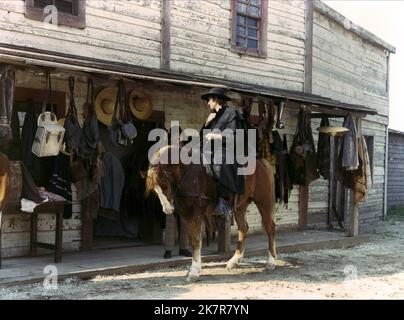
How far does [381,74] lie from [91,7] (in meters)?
12.1

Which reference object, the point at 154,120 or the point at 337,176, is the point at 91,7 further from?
the point at 337,176

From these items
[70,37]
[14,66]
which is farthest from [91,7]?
[14,66]

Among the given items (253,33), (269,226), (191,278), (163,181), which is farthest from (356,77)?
(163,181)

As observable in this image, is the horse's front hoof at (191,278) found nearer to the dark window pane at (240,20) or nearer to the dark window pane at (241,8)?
the dark window pane at (240,20)

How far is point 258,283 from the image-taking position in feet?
24.6

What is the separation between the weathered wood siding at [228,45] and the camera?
10836 millimetres

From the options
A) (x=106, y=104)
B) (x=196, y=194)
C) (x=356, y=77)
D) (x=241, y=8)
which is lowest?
(x=196, y=194)

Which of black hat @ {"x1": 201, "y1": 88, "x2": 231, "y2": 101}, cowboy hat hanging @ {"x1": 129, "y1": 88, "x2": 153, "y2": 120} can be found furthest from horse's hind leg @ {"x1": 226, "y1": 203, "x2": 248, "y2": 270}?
cowboy hat hanging @ {"x1": 129, "y1": 88, "x2": 153, "y2": 120}

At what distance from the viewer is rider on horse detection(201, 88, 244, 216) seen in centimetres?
746

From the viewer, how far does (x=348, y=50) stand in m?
16.1

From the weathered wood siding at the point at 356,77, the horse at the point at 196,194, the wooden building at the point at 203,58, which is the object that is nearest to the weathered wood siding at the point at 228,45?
the wooden building at the point at 203,58

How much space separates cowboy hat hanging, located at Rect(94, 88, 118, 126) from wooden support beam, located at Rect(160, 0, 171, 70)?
2.11m

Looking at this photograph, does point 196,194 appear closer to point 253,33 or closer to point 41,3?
point 41,3

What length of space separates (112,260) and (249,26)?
6.55 metres
